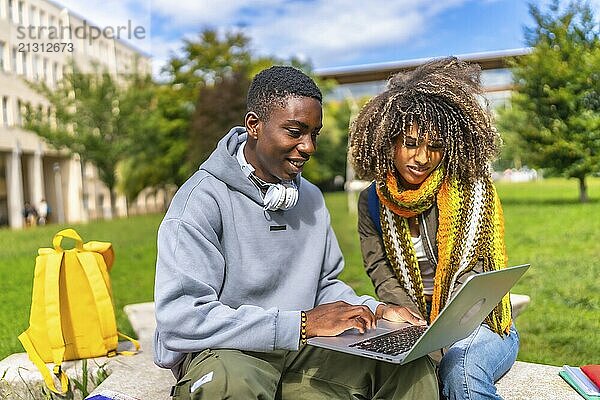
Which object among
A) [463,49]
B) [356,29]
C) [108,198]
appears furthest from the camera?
[108,198]

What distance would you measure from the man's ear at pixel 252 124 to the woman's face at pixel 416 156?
58cm

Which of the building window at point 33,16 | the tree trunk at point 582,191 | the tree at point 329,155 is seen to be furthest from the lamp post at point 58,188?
the tree trunk at point 582,191

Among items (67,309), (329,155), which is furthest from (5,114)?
(67,309)

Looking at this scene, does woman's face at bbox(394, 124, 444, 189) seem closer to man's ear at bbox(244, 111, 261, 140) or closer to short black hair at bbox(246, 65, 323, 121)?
short black hair at bbox(246, 65, 323, 121)

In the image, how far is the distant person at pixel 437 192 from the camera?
2430 millimetres

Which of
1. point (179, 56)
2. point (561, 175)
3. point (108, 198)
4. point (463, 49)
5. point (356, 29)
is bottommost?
point (108, 198)

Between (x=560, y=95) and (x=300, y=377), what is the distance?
3026 millimetres

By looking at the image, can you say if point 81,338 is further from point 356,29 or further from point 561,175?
point 356,29

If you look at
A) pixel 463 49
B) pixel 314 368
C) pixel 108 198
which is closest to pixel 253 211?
pixel 314 368

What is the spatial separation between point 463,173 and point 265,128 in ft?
2.57

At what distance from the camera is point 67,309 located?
116 inches

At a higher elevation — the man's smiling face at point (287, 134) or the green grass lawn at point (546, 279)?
the man's smiling face at point (287, 134)

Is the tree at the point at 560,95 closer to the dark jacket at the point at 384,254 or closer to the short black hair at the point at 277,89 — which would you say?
the dark jacket at the point at 384,254

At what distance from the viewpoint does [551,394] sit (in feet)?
7.76
